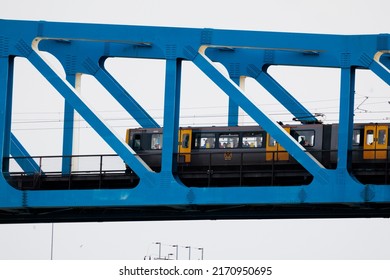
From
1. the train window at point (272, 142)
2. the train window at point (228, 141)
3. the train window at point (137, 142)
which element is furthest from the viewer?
the train window at point (137, 142)

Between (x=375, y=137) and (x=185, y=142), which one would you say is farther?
(x=185, y=142)

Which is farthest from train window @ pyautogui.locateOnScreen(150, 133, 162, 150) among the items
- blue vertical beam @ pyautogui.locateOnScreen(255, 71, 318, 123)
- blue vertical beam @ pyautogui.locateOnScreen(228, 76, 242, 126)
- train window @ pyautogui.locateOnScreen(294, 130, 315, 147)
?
train window @ pyautogui.locateOnScreen(294, 130, 315, 147)

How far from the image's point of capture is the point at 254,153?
80.2 m

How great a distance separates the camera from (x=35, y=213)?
80.0 metres

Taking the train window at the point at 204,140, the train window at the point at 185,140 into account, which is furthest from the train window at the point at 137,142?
the train window at the point at 204,140

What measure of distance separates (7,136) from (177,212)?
319 inches

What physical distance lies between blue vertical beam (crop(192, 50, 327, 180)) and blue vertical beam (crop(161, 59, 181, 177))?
1057 mm

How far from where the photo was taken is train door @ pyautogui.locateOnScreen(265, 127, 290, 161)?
78.3 meters

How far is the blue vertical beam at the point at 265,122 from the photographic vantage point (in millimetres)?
73125

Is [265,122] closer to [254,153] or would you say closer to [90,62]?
[254,153]

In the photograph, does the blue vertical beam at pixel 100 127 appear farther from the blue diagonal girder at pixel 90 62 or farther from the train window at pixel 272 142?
the train window at pixel 272 142

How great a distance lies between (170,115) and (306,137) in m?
7.52

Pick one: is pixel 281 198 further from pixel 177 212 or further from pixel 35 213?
pixel 35 213

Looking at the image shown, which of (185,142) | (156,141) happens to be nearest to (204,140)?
(185,142)
